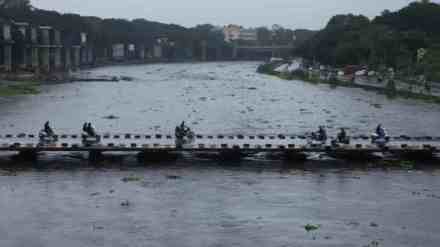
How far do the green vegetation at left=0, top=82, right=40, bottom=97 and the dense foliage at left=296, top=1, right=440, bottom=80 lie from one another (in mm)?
52712

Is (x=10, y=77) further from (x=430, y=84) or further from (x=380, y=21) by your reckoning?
(x=380, y=21)

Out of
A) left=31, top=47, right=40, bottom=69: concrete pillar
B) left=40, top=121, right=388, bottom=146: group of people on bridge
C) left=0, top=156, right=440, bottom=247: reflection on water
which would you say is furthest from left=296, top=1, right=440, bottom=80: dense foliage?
left=0, top=156, right=440, bottom=247: reflection on water

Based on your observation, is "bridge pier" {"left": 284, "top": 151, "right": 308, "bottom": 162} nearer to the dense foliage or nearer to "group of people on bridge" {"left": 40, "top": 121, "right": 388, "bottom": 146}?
"group of people on bridge" {"left": 40, "top": 121, "right": 388, "bottom": 146}

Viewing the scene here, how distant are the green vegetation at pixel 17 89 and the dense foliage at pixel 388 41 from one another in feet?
173

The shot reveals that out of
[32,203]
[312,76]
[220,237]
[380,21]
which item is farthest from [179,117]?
[380,21]

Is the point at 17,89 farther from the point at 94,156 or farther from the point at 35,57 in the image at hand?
the point at 94,156

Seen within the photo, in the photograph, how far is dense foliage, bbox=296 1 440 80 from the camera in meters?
132

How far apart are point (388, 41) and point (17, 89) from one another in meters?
60.5

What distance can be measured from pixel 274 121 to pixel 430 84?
155 ft

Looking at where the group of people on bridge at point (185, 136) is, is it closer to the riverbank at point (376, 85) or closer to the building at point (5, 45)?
the riverbank at point (376, 85)

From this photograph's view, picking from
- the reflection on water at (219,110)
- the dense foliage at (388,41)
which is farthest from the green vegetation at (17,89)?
the dense foliage at (388,41)

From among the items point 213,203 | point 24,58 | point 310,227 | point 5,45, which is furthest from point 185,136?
point 24,58

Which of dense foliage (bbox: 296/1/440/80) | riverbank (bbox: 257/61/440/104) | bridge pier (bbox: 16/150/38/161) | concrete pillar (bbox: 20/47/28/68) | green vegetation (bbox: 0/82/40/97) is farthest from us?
concrete pillar (bbox: 20/47/28/68)

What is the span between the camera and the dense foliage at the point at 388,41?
5187 inches
